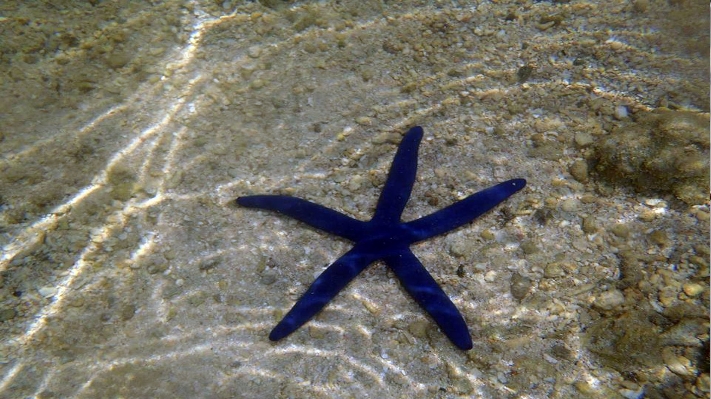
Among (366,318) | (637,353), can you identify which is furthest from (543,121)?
(366,318)

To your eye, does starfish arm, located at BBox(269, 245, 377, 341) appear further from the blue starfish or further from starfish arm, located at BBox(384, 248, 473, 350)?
starfish arm, located at BBox(384, 248, 473, 350)

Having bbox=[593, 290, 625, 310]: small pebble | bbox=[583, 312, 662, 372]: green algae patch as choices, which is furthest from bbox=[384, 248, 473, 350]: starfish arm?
bbox=[593, 290, 625, 310]: small pebble

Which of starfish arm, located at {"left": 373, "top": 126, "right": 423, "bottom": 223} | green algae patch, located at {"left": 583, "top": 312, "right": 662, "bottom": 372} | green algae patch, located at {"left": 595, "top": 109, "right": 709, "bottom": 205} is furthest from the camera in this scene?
starfish arm, located at {"left": 373, "top": 126, "right": 423, "bottom": 223}

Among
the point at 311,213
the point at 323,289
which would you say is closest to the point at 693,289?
the point at 323,289

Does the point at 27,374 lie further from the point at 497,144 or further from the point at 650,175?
the point at 650,175

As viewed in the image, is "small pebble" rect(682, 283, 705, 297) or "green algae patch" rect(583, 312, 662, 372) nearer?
"green algae patch" rect(583, 312, 662, 372)

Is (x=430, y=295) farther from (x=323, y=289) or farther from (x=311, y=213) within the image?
(x=311, y=213)

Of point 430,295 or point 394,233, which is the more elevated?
point 394,233

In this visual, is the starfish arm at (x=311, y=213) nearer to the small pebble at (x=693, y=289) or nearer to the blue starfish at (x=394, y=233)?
the blue starfish at (x=394, y=233)
